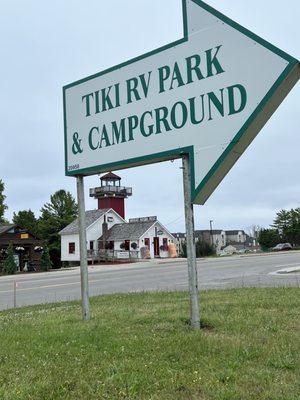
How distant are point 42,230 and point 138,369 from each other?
64.4 metres

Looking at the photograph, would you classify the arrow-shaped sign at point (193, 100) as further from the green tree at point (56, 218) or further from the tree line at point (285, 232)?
the tree line at point (285, 232)

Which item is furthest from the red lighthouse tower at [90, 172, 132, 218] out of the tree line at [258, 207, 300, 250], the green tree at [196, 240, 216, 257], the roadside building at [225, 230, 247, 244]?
the roadside building at [225, 230, 247, 244]

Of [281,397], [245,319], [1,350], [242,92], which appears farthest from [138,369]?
[242,92]

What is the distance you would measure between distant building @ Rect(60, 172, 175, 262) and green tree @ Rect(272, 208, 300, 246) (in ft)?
105

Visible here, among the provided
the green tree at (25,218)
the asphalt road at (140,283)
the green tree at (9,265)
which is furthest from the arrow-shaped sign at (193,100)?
the green tree at (25,218)

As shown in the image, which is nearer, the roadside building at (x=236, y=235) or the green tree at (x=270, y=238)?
the green tree at (x=270, y=238)

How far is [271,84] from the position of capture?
6.42 meters

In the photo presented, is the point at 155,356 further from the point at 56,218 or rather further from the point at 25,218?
the point at 25,218

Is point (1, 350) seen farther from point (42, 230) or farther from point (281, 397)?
point (42, 230)

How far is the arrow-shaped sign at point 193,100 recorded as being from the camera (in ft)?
21.8

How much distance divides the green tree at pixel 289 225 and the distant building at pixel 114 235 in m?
32.1

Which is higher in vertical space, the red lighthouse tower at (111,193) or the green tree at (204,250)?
the red lighthouse tower at (111,193)

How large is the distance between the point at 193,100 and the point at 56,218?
63.2 metres

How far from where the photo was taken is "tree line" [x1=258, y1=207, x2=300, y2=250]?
3408 inches
